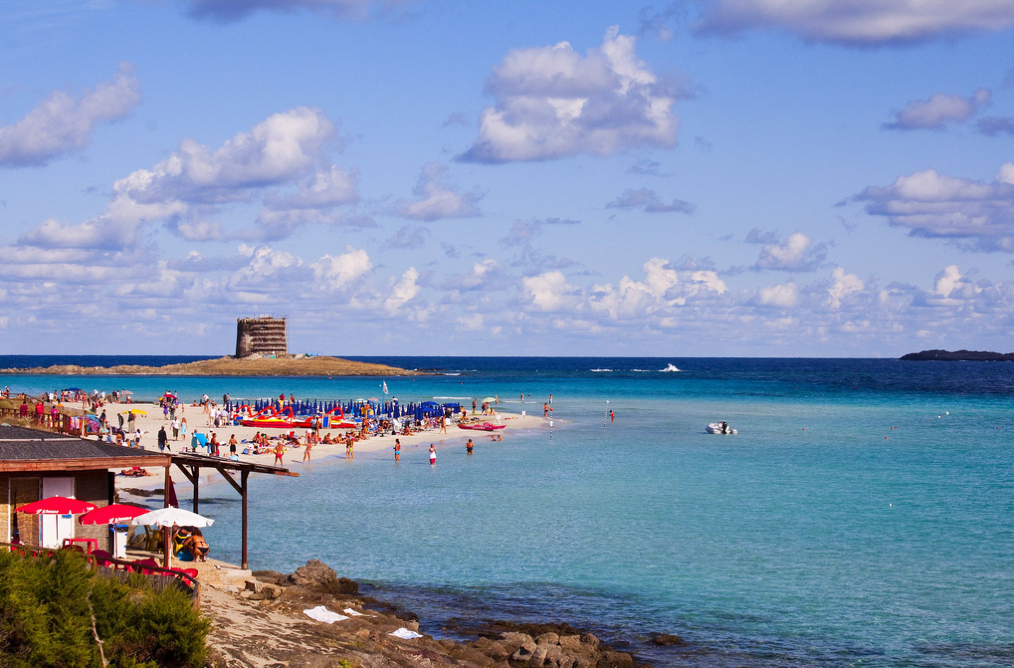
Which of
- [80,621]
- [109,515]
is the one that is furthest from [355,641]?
[80,621]

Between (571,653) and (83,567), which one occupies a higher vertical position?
(83,567)

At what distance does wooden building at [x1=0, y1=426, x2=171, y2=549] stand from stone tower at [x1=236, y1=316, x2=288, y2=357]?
587ft

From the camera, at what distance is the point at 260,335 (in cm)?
19838

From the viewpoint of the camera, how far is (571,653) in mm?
20938

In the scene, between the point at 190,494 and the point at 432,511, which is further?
the point at 190,494

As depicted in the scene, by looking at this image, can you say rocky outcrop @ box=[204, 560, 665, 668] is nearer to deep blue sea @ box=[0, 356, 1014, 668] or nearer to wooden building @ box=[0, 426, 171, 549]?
deep blue sea @ box=[0, 356, 1014, 668]

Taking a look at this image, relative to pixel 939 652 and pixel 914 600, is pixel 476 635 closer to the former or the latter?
pixel 939 652

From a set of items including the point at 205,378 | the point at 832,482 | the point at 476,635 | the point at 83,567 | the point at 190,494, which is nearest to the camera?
the point at 83,567

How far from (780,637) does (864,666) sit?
242 centimetres

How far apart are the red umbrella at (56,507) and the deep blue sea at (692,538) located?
28.1ft

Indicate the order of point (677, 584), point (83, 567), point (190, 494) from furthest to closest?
point (190, 494) < point (677, 584) < point (83, 567)

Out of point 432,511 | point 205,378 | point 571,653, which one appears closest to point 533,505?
point 432,511

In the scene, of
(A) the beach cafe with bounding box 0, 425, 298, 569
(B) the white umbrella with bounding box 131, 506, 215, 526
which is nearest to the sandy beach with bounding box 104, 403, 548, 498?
(A) the beach cafe with bounding box 0, 425, 298, 569

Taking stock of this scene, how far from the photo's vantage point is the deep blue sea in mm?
24000
